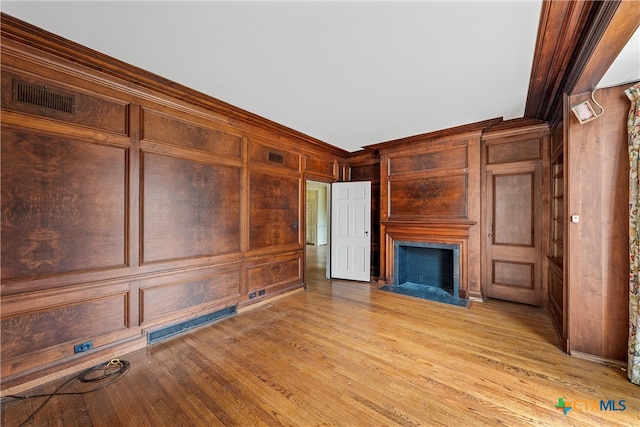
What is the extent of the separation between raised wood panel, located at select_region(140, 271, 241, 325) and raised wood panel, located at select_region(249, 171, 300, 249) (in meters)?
0.61

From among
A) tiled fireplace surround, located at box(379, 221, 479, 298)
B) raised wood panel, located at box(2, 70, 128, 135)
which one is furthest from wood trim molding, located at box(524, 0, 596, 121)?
raised wood panel, located at box(2, 70, 128, 135)

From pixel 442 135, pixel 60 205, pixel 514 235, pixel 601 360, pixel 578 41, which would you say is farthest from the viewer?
pixel 442 135

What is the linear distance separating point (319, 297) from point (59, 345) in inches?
117

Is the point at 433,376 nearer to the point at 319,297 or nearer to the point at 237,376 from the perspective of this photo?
the point at 237,376

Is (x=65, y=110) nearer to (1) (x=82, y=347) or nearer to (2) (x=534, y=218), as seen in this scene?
(1) (x=82, y=347)

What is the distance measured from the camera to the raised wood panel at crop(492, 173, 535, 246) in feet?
12.1

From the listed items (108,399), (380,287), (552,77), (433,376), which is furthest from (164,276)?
(552,77)

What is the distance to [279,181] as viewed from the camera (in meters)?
4.03

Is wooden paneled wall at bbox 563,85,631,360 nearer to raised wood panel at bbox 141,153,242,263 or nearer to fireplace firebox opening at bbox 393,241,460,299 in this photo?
fireplace firebox opening at bbox 393,241,460,299

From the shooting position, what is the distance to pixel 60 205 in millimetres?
2078

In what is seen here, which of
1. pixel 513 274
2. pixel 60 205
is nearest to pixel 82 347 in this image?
pixel 60 205

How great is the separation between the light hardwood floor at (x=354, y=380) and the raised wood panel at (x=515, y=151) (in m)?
2.30

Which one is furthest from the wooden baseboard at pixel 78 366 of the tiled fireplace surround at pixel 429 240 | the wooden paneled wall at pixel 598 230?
the wooden paneled wall at pixel 598 230

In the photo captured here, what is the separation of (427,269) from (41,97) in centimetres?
552
